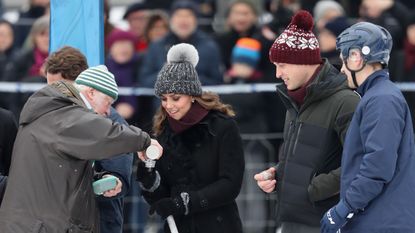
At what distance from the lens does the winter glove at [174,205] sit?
7605mm

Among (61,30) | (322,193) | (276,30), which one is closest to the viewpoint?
(322,193)

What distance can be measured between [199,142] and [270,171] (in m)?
0.54

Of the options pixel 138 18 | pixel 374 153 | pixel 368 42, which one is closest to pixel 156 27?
pixel 138 18

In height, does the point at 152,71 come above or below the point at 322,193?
below

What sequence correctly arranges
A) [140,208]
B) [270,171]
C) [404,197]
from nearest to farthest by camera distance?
1. [404,197]
2. [270,171]
3. [140,208]

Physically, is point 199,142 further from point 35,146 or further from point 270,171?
point 35,146

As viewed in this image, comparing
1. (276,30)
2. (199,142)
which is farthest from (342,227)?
(276,30)

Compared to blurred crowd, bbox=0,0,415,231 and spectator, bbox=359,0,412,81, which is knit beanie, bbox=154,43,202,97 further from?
spectator, bbox=359,0,412,81

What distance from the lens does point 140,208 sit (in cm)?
1046

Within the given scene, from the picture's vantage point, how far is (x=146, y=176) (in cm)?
755

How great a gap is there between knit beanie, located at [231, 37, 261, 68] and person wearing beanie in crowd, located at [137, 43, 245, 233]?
3.09 metres

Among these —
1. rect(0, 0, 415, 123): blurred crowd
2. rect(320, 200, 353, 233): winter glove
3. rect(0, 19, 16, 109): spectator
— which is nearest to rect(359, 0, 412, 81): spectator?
rect(0, 0, 415, 123): blurred crowd

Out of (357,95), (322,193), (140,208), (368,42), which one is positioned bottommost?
(140,208)

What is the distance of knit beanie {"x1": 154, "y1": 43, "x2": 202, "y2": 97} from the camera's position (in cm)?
757
